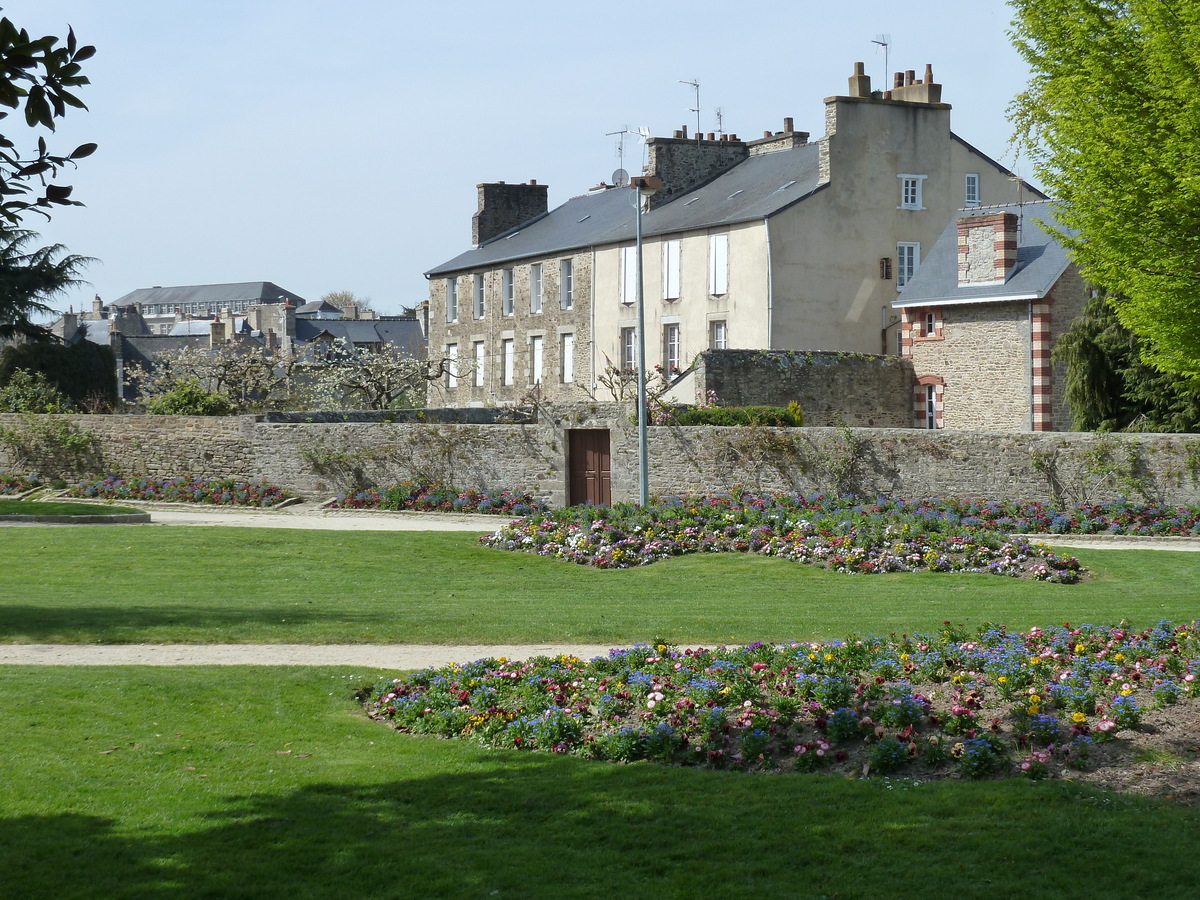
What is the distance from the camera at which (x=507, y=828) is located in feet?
19.9

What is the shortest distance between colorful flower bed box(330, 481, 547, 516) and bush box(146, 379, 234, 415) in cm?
635

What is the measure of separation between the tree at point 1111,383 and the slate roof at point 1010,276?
234 cm

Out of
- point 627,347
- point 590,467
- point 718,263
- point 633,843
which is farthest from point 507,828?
point 627,347

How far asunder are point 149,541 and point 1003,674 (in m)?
15.2

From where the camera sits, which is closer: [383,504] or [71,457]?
[383,504]

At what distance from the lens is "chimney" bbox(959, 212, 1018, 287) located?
2952cm

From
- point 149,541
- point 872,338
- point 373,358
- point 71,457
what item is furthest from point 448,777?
point 373,358

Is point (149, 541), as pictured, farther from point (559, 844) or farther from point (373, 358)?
point (373, 358)

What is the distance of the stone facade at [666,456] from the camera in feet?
66.1

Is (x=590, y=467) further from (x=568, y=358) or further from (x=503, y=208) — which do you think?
(x=503, y=208)

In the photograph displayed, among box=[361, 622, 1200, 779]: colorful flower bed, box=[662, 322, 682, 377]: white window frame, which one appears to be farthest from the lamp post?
box=[662, 322, 682, 377]: white window frame

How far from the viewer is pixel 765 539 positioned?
18516 mm

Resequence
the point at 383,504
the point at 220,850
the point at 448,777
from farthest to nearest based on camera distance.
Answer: the point at 383,504
the point at 448,777
the point at 220,850

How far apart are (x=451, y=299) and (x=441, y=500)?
21526 millimetres
